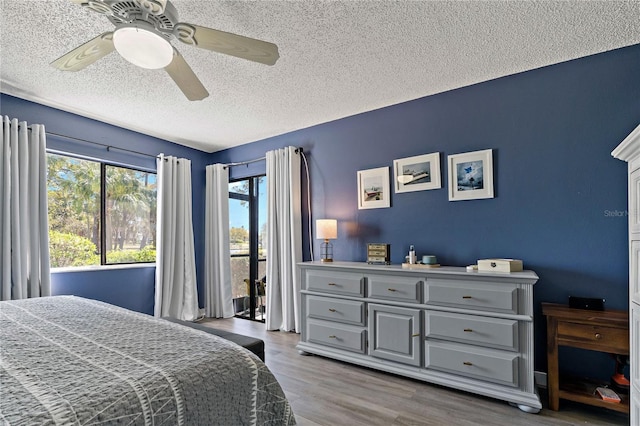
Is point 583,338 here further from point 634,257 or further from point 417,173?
point 417,173

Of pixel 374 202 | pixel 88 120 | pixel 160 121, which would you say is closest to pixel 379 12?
pixel 374 202

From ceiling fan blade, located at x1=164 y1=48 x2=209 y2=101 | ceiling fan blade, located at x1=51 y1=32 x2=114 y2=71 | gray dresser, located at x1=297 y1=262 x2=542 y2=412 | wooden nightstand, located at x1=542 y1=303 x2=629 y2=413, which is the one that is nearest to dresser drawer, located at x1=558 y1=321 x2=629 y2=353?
wooden nightstand, located at x1=542 y1=303 x2=629 y2=413

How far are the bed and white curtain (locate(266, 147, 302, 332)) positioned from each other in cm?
217

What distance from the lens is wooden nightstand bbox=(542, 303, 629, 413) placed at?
1.93 metres

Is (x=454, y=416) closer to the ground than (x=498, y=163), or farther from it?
closer to the ground

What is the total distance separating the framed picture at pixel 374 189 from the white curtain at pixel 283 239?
86 centimetres

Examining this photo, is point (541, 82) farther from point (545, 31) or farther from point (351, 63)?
point (351, 63)

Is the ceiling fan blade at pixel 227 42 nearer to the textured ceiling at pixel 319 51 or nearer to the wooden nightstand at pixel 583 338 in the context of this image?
the textured ceiling at pixel 319 51

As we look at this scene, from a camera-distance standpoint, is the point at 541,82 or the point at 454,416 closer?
the point at 454,416

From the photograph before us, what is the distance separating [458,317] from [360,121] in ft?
7.25

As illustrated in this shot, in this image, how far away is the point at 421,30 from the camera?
2064 mm

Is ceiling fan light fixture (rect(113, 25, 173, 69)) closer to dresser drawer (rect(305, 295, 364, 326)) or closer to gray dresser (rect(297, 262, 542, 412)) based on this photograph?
gray dresser (rect(297, 262, 542, 412))

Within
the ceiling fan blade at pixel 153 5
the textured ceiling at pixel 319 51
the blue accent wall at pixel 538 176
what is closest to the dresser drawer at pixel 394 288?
the blue accent wall at pixel 538 176

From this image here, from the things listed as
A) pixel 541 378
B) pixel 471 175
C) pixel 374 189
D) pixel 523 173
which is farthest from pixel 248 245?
pixel 541 378
